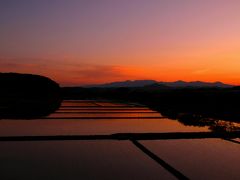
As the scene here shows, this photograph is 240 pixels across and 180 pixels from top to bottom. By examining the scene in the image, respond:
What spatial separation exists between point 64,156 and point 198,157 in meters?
1.58

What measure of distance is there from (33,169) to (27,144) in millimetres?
1475

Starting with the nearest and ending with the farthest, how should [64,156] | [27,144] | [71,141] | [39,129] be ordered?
[64,156] → [27,144] → [71,141] → [39,129]

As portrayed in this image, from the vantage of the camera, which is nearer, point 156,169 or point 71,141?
point 156,169

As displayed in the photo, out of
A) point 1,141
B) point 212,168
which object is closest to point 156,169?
point 212,168

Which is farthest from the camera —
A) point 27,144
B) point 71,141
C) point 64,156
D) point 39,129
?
point 39,129

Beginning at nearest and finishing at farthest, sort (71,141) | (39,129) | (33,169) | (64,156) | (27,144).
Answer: (33,169) < (64,156) < (27,144) < (71,141) < (39,129)

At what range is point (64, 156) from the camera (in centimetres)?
404

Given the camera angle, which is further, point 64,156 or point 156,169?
point 64,156

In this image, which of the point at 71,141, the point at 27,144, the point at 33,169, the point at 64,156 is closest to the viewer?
the point at 33,169

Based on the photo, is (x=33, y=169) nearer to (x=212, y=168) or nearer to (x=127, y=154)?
(x=127, y=154)

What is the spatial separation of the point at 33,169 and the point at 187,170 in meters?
1.51

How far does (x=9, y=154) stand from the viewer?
4094mm

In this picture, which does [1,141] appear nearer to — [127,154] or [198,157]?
[127,154]

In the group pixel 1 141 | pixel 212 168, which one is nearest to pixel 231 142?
pixel 212 168
